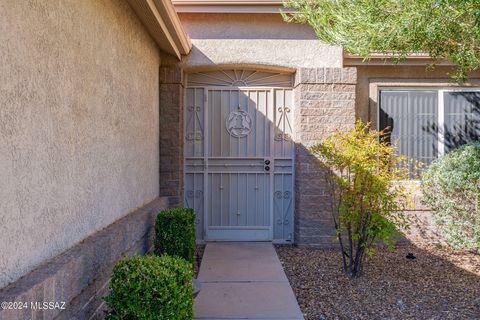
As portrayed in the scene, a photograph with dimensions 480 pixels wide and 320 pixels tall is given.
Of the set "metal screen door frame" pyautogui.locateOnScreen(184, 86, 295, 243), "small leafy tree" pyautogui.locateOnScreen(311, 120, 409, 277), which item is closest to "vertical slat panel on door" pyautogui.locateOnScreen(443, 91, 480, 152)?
"small leafy tree" pyautogui.locateOnScreen(311, 120, 409, 277)

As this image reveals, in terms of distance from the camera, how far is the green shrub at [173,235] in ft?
18.2

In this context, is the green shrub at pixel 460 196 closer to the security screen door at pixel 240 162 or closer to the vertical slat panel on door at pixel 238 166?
the security screen door at pixel 240 162

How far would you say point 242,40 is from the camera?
7.44 metres

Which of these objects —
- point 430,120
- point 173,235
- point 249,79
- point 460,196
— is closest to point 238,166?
point 249,79

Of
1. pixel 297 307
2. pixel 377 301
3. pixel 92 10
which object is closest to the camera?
pixel 92 10

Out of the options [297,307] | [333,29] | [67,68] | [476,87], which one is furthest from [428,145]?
[67,68]

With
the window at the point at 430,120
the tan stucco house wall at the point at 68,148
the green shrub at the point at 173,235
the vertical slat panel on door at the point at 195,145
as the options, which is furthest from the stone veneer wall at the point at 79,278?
the window at the point at 430,120

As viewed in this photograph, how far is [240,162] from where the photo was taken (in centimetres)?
779

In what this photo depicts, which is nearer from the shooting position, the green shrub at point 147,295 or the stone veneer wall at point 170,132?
the green shrub at point 147,295

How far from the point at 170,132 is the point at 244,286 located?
3.08m

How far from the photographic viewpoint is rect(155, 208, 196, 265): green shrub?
554 cm

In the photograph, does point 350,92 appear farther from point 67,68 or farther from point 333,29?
point 67,68

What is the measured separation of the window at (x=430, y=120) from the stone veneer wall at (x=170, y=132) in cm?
348

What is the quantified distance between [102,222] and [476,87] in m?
6.62
